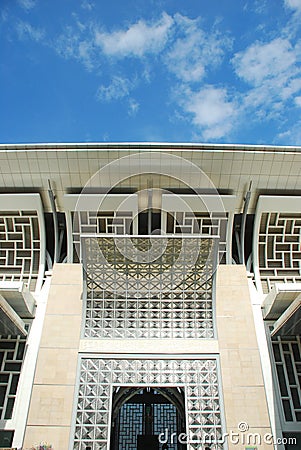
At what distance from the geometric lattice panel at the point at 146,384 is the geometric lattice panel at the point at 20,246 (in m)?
4.70

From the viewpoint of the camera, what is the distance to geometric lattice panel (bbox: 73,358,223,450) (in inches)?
432

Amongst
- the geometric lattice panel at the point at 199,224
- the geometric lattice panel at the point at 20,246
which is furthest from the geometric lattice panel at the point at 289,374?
the geometric lattice panel at the point at 20,246

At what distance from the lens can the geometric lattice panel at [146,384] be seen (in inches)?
432

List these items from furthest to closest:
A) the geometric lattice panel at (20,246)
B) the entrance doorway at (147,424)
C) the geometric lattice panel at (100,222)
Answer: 1. the entrance doorway at (147,424)
2. the geometric lattice panel at (20,246)
3. the geometric lattice panel at (100,222)

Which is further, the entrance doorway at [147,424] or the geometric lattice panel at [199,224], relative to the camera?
the entrance doorway at [147,424]

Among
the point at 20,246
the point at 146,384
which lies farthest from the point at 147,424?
the point at 20,246

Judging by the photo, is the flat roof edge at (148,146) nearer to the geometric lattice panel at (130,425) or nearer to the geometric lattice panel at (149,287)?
the geometric lattice panel at (149,287)

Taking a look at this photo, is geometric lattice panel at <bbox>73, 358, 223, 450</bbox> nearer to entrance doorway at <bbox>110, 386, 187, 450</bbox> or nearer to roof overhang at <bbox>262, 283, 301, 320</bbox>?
roof overhang at <bbox>262, 283, 301, 320</bbox>

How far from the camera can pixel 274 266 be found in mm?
14891

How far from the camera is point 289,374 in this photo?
12773mm

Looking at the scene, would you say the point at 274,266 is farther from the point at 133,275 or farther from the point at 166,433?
the point at 166,433

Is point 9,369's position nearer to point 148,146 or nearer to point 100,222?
point 100,222

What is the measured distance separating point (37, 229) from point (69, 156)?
11.7ft

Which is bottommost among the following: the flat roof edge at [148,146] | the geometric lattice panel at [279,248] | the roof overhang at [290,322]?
the roof overhang at [290,322]
